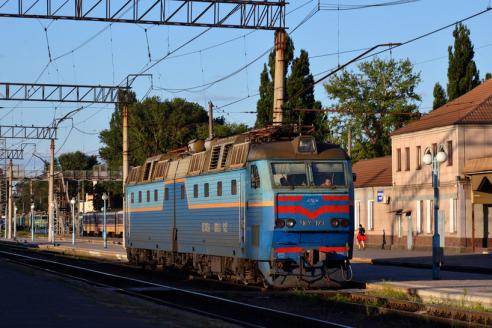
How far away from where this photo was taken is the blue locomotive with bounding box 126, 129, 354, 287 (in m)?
24.8

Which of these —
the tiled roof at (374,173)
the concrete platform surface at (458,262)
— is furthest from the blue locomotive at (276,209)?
the tiled roof at (374,173)

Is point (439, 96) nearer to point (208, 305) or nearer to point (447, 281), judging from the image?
point (447, 281)

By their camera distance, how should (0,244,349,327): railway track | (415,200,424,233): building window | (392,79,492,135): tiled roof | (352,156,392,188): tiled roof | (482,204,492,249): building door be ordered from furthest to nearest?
(352,156,392,188): tiled roof, (415,200,424,233): building window, (392,79,492,135): tiled roof, (482,204,492,249): building door, (0,244,349,327): railway track

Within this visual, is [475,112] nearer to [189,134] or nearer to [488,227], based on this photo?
[488,227]

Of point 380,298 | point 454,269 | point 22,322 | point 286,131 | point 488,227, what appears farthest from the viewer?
point 488,227

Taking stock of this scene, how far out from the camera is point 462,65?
71750 mm

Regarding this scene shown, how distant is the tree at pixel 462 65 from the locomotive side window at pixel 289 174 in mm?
48045

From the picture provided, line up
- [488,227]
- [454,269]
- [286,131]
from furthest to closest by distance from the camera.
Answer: [488,227] → [454,269] → [286,131]

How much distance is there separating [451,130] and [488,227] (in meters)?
5.40

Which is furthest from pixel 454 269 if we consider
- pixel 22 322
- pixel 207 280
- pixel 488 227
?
pixel 22 322

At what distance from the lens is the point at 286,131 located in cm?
2717

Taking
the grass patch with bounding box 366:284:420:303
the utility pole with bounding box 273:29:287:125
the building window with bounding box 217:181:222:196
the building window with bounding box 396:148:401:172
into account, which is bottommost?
the grass patch with bounding box 366:284:420:303

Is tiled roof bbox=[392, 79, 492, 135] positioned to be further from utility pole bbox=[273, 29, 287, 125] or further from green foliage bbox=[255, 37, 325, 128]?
utility pole bbox=[273, 29, 287, 125]

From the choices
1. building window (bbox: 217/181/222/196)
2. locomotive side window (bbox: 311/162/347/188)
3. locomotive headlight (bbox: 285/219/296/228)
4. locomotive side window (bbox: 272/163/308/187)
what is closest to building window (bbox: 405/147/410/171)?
building window (bbox: 217/181/222/196)
